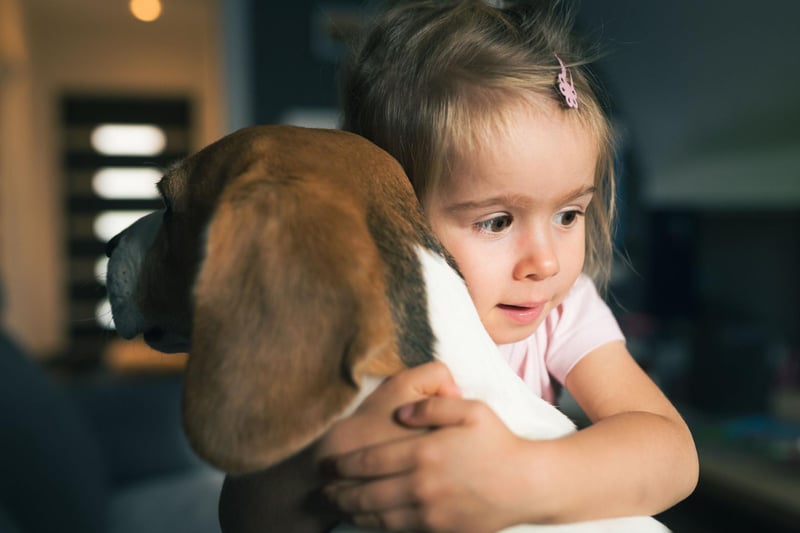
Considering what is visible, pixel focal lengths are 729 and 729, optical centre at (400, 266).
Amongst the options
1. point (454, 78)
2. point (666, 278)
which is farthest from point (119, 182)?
point (454, 78)

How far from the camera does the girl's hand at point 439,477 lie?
2.65ft

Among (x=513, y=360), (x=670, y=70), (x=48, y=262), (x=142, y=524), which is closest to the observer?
(x=513, y=360)

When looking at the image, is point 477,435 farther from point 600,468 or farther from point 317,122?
point 317,122

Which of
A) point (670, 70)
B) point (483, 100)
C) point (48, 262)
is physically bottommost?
point (48, 262)

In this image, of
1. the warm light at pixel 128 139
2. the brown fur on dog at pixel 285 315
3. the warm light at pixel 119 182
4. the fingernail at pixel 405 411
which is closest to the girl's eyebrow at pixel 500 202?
the brown fur on dog at pixel 285 315

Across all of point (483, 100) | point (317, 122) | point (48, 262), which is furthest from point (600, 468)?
point (48, 262)

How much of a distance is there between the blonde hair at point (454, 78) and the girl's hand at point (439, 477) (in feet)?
1.45

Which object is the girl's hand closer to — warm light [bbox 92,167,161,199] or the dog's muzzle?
the dog's muzzle

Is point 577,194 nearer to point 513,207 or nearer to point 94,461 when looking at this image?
point 513,207

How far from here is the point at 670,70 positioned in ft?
10.8

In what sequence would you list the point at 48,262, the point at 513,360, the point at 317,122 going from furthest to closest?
the point at 48,262, the point at 317,122, the point at 513,360

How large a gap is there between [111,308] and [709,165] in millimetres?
2929

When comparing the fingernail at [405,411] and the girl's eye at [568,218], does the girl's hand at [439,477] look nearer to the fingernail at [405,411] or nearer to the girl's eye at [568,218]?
the fingernail at [405,411]

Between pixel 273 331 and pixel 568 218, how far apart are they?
2.12 feet
